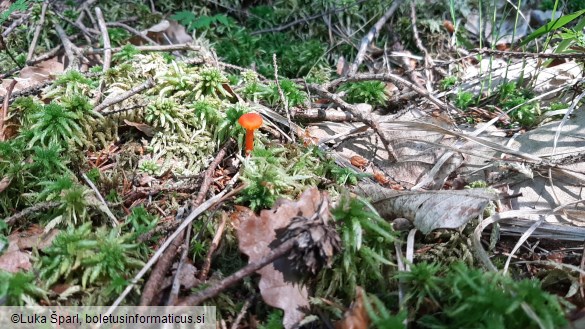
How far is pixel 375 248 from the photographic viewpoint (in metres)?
1.99

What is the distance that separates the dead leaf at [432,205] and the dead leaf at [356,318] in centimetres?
53

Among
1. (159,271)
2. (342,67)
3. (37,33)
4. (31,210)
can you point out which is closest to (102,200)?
(31,210)

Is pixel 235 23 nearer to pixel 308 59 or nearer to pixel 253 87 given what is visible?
pixel 308 59

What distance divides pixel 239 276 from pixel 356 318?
18.3 inches

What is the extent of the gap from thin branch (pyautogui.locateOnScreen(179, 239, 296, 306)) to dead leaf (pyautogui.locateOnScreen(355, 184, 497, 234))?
2.21ft

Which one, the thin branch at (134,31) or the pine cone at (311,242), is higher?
the thin branch at (134,31)

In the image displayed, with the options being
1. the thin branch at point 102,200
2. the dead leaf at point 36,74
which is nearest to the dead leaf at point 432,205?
the thin branch at point 102,200

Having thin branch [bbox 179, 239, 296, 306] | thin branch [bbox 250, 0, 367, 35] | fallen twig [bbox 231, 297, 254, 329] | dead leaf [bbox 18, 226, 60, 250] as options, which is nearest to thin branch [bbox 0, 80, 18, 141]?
dead leaf [bbox 18, 226, 60, 250]

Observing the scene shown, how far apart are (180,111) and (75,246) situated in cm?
113

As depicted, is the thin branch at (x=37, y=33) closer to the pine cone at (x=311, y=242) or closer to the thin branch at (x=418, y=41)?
the pine cone at (x=311, y=242)

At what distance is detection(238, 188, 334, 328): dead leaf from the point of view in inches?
71.1

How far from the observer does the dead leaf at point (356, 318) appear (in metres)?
1.67

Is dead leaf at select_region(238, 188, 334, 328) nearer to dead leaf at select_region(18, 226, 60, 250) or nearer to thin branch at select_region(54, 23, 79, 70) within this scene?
dead leaf at select_region(18, 226, 60, 250)

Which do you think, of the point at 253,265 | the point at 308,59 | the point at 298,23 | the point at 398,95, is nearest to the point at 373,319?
the point at 253,265
